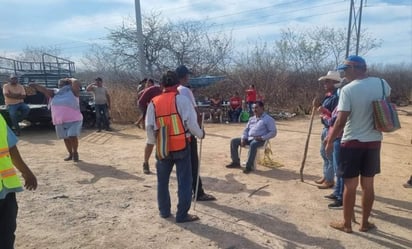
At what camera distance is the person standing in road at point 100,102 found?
1238 cm

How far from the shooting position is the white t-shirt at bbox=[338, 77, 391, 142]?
13.3 feet

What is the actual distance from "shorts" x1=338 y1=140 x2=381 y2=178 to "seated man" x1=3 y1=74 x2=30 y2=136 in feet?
31.0

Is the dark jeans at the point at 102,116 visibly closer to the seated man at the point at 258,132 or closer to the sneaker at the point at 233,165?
the sneaker at the point at 233,165

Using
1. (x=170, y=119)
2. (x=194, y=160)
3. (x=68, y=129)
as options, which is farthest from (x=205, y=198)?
(x=68, y=129)

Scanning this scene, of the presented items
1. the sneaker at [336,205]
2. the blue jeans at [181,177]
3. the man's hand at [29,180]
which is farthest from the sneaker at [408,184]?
the man's hand at [29,180]

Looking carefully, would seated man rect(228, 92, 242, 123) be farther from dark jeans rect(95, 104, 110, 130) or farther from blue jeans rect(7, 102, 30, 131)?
blue jeans rect(7, 102, 30, 131)

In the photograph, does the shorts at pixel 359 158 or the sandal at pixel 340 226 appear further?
the sandal at pixel 340 226

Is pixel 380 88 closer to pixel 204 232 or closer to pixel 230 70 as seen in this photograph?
pixel 204 232

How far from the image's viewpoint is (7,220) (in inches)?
120

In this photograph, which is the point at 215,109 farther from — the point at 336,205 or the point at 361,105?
the point at 361,105

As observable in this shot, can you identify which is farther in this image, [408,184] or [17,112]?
[17,112]

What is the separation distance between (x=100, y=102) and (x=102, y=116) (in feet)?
2.10

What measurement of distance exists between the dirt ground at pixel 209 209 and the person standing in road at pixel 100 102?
3865mm

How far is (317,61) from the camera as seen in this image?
1099 inches
